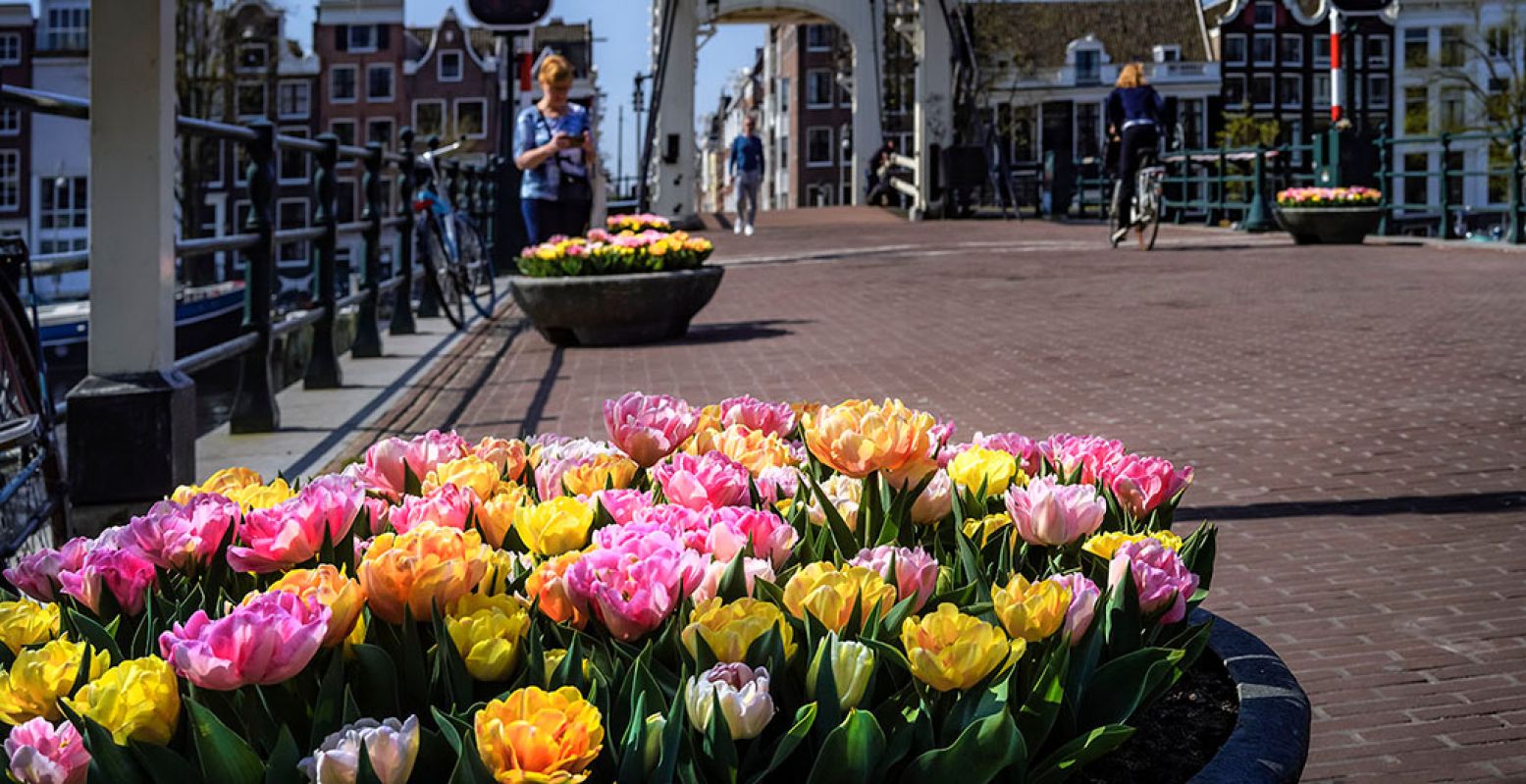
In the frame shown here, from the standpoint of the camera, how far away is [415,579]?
1726 millimetres

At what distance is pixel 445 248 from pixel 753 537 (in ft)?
37.3

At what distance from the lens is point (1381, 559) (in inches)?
183

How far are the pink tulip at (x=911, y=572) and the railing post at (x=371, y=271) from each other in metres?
8.92

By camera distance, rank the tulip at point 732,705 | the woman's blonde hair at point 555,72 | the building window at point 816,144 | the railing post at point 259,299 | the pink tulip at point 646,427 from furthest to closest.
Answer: the building window at point 816,144, the woman's blonde hair at point 555,72, the railing post at point 259,299, the pink tulip at point 646,427, the tulip at point 732,705

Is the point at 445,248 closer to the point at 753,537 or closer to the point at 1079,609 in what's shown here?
the point at 753,537

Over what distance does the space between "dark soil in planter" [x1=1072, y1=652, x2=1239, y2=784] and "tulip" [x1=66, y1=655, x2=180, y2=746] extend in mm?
866

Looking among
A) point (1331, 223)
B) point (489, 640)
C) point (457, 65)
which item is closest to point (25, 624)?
point (489, 640)

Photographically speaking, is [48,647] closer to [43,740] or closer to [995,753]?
[43,740]

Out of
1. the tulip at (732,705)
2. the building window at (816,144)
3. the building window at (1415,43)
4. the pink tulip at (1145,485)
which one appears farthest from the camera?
the building window at (816,144)

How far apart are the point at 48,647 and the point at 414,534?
14.7 inches

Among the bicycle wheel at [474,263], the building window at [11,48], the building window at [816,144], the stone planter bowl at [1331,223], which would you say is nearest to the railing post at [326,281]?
the bicycle wheel at [474,263]

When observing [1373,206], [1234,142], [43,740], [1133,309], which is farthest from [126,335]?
[1234,142]

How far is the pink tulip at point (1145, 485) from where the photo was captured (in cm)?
230

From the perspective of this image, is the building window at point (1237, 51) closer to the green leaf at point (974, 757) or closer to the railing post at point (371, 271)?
the railing post at point (371, 271)
